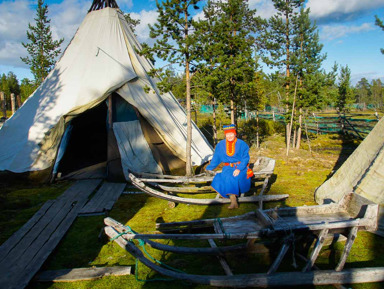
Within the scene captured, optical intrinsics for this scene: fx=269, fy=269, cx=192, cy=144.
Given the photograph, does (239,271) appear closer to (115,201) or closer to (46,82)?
(115,201)

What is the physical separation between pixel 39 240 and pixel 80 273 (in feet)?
4.89

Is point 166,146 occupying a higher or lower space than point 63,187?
higher

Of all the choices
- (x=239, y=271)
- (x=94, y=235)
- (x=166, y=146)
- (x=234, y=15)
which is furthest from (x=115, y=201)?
(x=234, y=15)

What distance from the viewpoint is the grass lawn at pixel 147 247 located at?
3717mm

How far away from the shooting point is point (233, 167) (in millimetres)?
5895

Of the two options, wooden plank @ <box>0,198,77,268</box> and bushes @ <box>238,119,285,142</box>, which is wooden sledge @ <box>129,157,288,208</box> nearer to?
wooden plank @ <box>0,198,77,268</box>

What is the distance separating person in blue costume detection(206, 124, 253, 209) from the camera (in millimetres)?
5785

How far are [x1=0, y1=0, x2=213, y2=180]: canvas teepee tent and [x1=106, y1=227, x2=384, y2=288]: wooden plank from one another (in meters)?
5.44

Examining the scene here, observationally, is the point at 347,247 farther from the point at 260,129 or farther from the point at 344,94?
the point at 344,94

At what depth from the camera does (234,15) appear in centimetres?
1142

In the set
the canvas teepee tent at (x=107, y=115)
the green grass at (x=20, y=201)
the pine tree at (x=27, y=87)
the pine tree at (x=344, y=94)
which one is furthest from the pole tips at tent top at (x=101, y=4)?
the pine tree at (x=344, y=94)

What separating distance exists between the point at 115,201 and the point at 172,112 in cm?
448

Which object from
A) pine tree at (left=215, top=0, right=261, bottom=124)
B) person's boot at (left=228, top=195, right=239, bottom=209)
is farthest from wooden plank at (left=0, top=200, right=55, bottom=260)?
pine tree at (left=215, top=0, right=261, bottom=124)

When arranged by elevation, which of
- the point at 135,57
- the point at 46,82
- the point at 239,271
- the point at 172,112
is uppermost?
the point at 135,57
